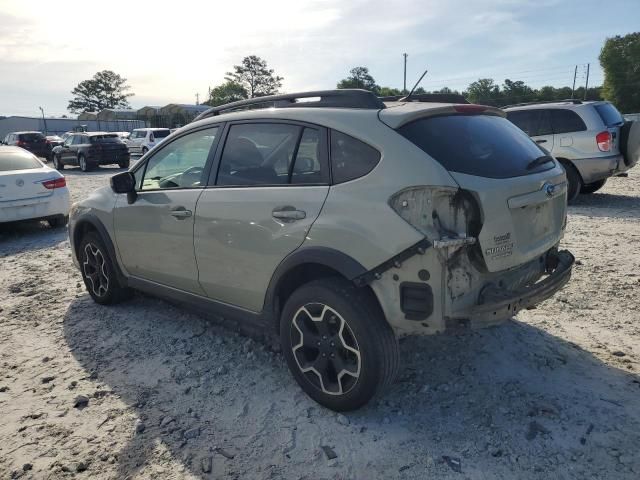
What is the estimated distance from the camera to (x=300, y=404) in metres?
3.05

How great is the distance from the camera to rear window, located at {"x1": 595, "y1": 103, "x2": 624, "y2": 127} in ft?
28.6

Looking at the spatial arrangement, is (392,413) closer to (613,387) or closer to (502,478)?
(502,478)

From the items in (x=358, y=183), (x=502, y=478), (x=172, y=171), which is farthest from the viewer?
(x=172, y=171)

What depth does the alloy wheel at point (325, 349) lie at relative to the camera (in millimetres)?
2764

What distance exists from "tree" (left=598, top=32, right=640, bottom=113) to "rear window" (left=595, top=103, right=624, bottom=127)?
194ft

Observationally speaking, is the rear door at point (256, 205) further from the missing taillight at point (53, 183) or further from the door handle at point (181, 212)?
the missing taillight at point (53, 183)

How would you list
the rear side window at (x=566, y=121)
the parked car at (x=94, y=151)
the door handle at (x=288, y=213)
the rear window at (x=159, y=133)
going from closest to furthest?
the door handle at (x=288, y=213), the rear side window at (x=566, y=121), the parked car at (x=94, y=151), the rear window at (x=159, y=133)

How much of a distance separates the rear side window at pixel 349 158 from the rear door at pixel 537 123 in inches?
298

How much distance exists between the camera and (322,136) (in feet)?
9.67

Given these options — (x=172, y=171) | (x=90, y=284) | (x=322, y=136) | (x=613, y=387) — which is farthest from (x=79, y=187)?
(x=613, y=387)

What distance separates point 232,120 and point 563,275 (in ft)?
8.18

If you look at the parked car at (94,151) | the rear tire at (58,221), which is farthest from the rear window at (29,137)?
the rear tire at (58,221)

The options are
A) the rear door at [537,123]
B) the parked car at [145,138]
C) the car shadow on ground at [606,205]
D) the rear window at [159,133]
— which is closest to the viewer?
the car shadow on ground at [606,205]

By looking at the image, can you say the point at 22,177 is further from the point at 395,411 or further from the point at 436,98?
the point at 395,411
